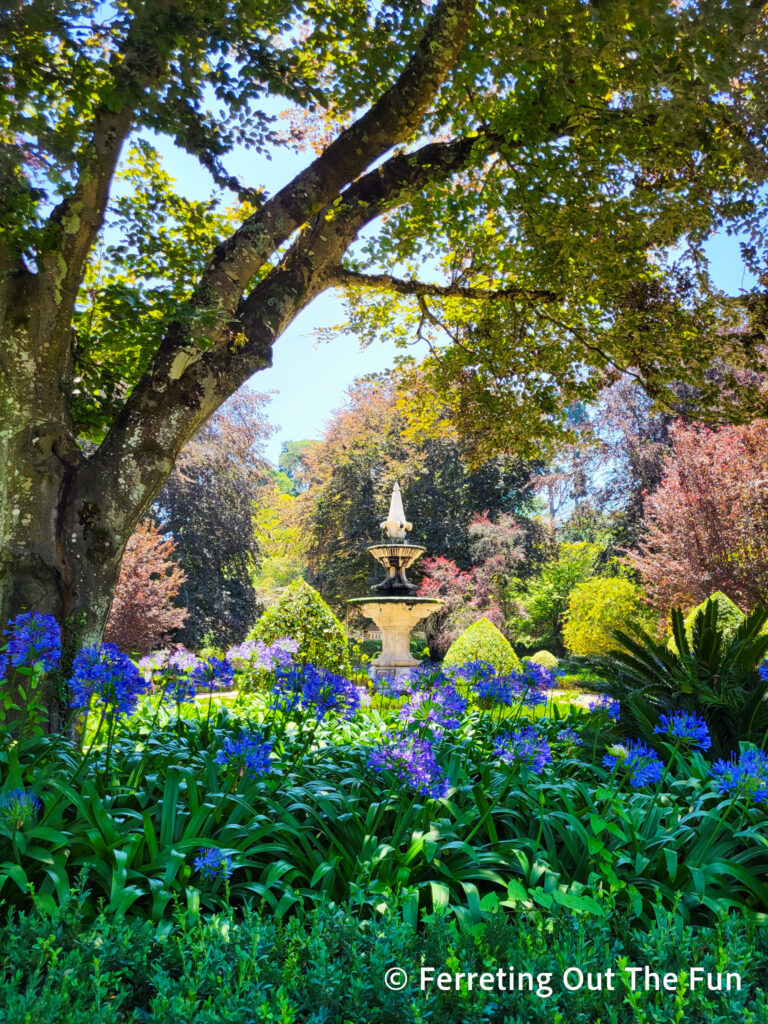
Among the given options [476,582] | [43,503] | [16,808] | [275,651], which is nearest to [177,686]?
[275,651]

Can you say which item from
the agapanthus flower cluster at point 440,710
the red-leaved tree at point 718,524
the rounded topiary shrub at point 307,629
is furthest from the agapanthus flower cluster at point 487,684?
the red-leaved tree at point 718,524

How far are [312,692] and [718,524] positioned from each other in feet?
39.7

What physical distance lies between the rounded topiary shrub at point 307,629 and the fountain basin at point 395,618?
8.85 ft

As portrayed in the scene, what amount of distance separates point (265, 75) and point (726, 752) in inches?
189

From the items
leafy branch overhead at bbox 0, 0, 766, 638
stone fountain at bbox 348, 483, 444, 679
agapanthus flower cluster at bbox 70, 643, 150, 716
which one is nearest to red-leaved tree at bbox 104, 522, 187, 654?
stone fountain at bbox 348, 483, 444, 679

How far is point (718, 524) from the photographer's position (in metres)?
12.8

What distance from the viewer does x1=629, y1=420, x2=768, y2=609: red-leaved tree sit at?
1238cm

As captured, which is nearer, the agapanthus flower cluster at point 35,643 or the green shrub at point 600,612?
the agapanthus flower cluster at point 35,643

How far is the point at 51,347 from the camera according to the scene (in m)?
4.01

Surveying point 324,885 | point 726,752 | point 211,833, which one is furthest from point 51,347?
point 726,752

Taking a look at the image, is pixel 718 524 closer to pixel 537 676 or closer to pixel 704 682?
pixel 704 682

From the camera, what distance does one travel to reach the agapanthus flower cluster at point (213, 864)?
5.65ft

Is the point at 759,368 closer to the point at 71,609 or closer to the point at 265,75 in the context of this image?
the point at 265,75

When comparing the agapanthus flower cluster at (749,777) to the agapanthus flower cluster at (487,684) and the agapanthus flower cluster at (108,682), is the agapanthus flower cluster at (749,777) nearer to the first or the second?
the agapanthus flower cluster at (487,684)
